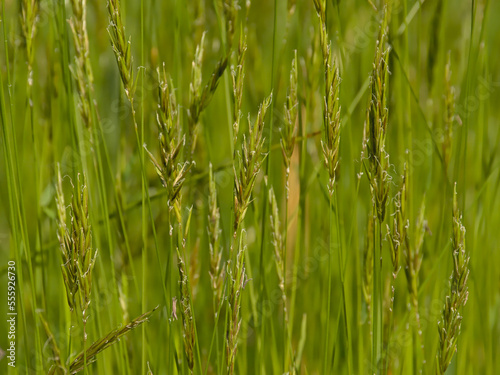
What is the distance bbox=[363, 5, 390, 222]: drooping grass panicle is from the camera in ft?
3.23

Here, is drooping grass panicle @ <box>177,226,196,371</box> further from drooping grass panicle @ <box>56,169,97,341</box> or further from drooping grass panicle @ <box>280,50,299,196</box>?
drooping grass panicle @ <box>280,50,299,196</box>

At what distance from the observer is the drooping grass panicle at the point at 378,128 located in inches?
38.7

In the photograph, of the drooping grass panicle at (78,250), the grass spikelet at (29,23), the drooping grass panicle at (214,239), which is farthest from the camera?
the grass spikelet at (29,23)

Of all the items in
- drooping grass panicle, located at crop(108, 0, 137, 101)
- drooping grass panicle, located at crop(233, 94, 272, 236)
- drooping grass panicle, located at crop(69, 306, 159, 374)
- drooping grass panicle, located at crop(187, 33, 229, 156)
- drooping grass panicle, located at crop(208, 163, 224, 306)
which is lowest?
drooping grass panicle, located at crop(69, 306, 159, 374)

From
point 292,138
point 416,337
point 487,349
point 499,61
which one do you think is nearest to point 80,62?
point 292,138

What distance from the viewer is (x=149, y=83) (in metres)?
1.93

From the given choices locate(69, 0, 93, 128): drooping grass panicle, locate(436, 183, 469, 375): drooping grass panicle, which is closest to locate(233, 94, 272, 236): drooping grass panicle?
locate(436, 183, 469, 375): drooping grass panicle

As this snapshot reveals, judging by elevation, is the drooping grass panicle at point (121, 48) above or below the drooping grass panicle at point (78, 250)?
above

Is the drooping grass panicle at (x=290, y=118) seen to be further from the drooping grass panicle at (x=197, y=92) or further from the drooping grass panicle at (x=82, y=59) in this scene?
the drooping grass panicle at (x=82, y=59)

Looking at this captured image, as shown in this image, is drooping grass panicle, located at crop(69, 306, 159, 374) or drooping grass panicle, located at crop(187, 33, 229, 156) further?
drooping grass panicle, located at crop(187, 33, 229, 156)

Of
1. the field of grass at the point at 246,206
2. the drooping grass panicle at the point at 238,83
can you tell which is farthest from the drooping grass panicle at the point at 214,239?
the drooping grass panicle at the point at 238,83

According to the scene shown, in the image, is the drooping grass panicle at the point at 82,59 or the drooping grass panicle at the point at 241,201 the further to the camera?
the drooping grass panicle at the point at 82,59

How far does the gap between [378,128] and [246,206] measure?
0.24m

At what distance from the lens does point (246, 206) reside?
3.20ft
